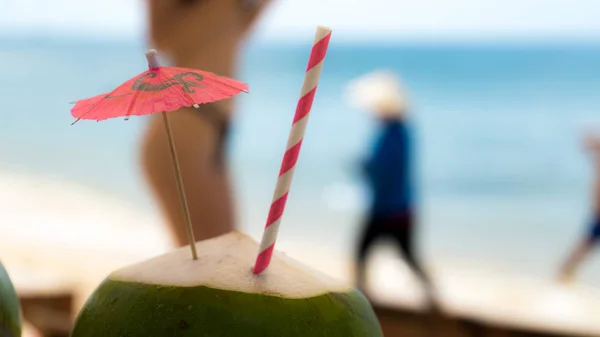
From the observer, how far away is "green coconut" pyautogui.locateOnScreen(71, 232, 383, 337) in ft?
1.94

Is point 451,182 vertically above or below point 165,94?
below

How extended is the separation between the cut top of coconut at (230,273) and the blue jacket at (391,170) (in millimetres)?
3006

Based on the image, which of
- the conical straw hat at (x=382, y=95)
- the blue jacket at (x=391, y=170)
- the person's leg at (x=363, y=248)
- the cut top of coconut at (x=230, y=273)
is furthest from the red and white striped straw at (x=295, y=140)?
the person's leg at (x=363, y=248)

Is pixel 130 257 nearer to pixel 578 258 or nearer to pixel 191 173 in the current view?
pixel 578 258

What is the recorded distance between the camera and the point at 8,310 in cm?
67

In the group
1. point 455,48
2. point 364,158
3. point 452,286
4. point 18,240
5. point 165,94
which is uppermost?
point 455,48

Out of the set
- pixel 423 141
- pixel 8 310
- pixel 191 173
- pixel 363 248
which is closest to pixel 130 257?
pixel 363 248

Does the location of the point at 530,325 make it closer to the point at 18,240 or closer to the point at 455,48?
the point at 18,240

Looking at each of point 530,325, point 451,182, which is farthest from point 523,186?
point 530,325

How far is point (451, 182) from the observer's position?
1143 cm

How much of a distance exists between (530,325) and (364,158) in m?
1.85

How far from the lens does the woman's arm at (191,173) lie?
1886 mm

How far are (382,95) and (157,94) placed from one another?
11.3ft

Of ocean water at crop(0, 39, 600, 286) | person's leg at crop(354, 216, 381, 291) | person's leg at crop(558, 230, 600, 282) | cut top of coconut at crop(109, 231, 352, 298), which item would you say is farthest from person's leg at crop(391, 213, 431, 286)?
cut top of coconut at crop(109, 231, 352, 298)
